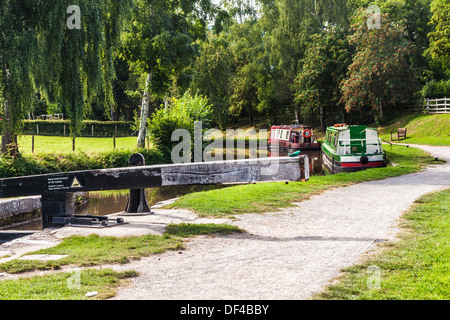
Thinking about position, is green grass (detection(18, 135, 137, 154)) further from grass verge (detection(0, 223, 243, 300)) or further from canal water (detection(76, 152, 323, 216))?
grass verge (detection(0, 223, 243, 300))

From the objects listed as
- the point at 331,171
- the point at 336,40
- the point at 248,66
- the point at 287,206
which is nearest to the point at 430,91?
the point at 336,40

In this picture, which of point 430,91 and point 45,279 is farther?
point 430,91

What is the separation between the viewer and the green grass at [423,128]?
31.7 m

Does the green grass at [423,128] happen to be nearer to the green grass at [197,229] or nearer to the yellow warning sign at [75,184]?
the green grass at [197,229]

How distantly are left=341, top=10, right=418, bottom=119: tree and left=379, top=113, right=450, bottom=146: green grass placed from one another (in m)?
2.56

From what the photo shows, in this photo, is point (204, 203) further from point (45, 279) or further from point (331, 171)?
point (331, 171)

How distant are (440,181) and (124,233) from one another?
11414 mm

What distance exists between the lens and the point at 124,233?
24.9 ft

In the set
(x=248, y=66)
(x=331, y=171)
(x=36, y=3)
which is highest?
(x=248, y=66)

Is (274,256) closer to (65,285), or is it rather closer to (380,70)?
(65,285)

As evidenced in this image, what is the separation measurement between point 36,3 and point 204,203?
28.5 feet
